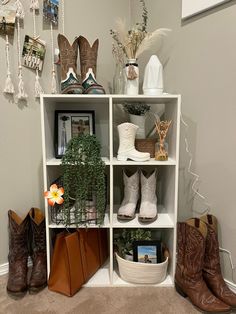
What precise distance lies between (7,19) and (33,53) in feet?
0.69

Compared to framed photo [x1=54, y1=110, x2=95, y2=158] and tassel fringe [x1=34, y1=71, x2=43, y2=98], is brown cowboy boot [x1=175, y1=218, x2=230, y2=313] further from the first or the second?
tassel fringe [x1=34, y1=71, x2=43, y2=98]

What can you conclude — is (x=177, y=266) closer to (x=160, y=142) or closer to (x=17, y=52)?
(x=160, y=142)

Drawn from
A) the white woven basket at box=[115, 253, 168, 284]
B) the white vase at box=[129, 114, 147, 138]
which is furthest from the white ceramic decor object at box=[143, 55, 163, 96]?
the white woven basket at box=[115, 253, 168, 284]

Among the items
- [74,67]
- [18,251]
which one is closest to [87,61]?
[74,67]

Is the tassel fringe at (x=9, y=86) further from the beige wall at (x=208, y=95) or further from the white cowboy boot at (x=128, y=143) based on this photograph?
the beige wall at (x=208, y=95)

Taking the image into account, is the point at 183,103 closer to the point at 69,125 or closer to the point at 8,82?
the point at 69,125

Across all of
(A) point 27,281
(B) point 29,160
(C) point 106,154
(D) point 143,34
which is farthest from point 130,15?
(A) point 27,281

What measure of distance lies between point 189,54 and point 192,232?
3.33 feet

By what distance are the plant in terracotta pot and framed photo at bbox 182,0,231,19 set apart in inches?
50.3

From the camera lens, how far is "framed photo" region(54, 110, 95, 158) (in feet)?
5.02

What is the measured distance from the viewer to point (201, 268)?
4.45 ft

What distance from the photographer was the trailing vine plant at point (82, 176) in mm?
1344

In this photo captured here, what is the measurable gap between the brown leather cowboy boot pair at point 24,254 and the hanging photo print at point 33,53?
2.90 feet

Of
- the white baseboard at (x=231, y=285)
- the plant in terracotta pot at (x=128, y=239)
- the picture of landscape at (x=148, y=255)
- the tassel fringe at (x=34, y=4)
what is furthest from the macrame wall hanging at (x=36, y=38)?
the white baseboard at (x=231, y=285)
